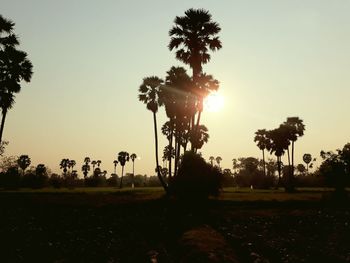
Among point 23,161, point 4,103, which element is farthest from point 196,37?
point 23,161

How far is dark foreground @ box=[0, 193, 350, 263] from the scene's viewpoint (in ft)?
44.9

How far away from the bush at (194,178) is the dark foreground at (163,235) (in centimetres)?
418

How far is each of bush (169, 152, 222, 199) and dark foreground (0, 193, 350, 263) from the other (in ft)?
13.7

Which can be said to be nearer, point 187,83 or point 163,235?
point 163,235

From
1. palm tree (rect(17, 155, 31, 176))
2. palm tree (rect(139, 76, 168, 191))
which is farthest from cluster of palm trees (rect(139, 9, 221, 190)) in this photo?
palm tree (rect(17, 155, 31, 176))

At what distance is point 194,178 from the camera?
104 feet

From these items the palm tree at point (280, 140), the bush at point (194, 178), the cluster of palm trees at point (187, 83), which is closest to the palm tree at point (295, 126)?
the palm tree at point (280, 140)

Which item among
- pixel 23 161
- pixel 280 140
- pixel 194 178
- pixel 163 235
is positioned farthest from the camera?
pixel 23 161

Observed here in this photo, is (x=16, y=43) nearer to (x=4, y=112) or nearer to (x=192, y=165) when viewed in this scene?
(x=4, y=112)

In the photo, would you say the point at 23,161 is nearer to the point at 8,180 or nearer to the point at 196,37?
the point at 8,180

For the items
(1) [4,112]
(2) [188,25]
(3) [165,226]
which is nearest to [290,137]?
(2) [188,25]

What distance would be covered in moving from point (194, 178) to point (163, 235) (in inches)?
541

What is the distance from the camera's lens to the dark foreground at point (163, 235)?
538 inches

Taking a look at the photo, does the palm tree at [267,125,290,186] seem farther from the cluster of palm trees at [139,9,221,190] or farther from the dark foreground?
the dark foreground
